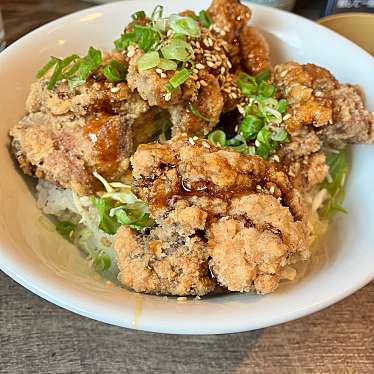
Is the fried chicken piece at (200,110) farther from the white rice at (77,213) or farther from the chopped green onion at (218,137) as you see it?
the white rice at (77,213)

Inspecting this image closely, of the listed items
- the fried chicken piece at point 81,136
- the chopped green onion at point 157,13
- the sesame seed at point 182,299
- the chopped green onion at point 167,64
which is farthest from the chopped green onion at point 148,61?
the sesame seed at point 182,299

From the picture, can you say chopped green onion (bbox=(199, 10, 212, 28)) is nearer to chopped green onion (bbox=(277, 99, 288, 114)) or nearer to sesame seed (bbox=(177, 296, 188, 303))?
chopped green onion (bbox=(277, 99, 288, 114))

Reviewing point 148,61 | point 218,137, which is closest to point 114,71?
point 148,61

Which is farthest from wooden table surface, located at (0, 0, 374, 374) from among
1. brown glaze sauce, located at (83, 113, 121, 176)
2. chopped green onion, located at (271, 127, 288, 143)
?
chopped green onion, located at (271, 127, 288, 143)

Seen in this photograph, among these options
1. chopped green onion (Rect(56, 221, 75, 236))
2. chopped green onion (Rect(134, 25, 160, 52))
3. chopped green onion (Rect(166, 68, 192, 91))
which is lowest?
chopped green onion (Rect(56, 221, 75, 236))

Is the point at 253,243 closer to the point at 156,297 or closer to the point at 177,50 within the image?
the point at 156,297

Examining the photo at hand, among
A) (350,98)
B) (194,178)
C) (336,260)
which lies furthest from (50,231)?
(350,98)
